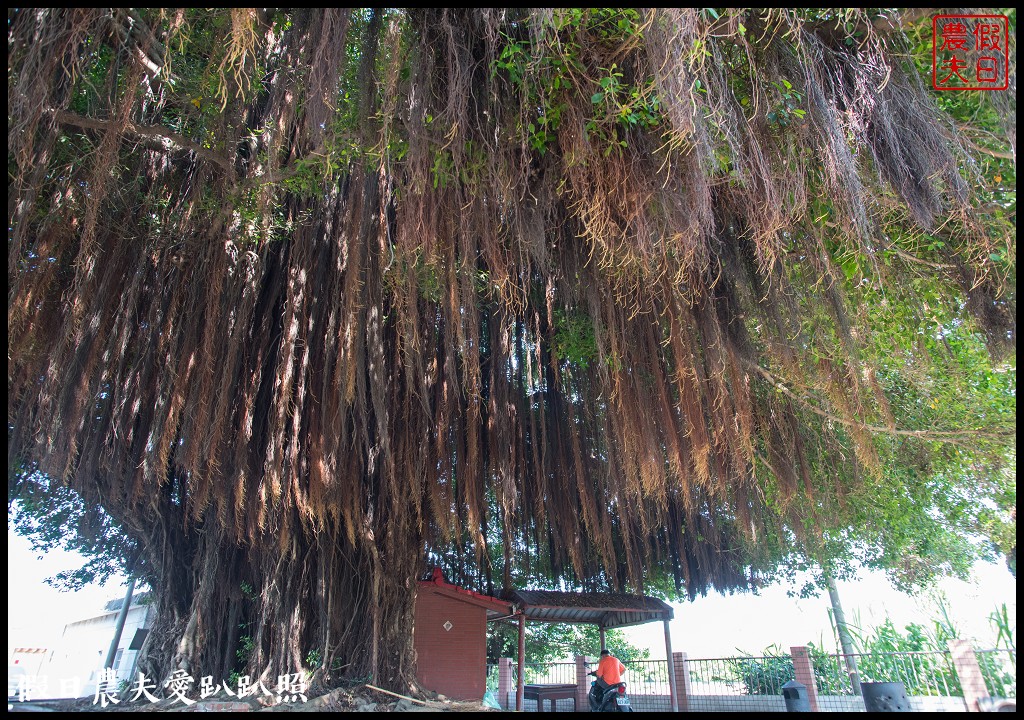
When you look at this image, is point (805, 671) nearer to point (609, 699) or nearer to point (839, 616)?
point (609, 699)

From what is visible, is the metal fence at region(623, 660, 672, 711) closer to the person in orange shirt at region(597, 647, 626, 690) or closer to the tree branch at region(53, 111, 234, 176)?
the person in orange shirt at region(597, 647, 626, 690)

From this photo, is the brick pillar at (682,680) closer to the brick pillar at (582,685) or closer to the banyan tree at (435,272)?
the brick pillar at (582,685)

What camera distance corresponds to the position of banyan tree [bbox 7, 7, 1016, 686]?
2182mm

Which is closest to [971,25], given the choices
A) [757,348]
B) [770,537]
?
[757,348]

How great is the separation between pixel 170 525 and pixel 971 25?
581cm

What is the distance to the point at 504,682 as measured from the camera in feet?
23.7

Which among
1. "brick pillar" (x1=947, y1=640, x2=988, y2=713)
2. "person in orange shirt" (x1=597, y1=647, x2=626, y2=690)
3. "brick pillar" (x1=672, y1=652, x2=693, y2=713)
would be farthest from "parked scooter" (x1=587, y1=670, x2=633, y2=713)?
"brick pillar" (x1=947, y1=640, x2=988, y2=713)

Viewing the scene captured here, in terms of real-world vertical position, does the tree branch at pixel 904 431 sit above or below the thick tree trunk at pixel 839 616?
above

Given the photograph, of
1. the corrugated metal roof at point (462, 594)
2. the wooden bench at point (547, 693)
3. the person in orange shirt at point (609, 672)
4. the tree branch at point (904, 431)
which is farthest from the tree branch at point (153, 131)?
the wooden bench at point (547, 693)

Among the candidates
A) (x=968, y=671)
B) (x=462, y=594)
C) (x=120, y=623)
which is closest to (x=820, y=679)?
(x=968, y=671)

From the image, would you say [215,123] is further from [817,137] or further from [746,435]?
[746,435]

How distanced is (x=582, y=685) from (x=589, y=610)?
114cm

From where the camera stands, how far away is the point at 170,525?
4602 mm

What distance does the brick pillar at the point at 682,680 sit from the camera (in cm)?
635
